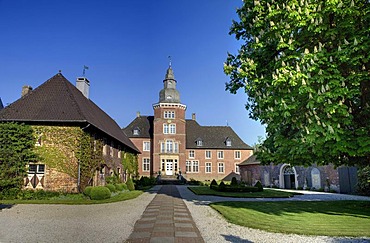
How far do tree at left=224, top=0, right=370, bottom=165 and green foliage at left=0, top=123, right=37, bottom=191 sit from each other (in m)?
13.6

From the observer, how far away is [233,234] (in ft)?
25.7

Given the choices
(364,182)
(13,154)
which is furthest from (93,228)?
(364,182)

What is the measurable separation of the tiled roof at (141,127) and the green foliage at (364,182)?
31109 mm

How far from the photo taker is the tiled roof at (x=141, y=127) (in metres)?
46.2

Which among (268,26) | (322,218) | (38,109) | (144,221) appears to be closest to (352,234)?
(322,218)

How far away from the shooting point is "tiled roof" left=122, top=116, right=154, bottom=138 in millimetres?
46156

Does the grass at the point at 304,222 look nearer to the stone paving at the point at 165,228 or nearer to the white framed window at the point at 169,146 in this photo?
the stone paving at the point at 165,228

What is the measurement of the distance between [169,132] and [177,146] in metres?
2.58

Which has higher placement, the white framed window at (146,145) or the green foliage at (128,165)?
the white framed window at (146,145)

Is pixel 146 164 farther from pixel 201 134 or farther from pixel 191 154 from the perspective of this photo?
pixel 201 134

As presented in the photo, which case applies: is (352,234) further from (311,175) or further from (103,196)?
(311,175)

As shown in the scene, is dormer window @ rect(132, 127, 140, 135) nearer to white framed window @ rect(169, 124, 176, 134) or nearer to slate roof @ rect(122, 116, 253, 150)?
slate roof @ rect(122, 116, 253, 150)

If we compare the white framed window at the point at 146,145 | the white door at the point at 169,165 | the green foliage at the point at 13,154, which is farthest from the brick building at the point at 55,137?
the white framed window at the point at 146,145

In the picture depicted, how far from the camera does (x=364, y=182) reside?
21359 mm
